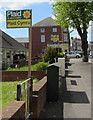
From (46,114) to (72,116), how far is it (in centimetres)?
73

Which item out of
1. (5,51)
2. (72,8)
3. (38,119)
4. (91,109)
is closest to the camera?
(38,119)

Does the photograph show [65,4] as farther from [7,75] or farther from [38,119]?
[38,119]

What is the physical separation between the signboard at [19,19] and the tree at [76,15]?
17.1 metres

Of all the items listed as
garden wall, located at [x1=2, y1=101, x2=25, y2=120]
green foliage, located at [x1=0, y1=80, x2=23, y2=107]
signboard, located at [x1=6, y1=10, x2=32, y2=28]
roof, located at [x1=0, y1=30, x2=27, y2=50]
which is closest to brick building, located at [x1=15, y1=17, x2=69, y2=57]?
roof, located at [x1=0, y1=30, x2=27, y2=50]

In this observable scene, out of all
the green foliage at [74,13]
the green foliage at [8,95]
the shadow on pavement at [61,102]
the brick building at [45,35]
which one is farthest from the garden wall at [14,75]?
the brick building at [45,35]

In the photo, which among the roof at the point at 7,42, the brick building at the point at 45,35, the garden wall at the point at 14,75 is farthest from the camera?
the brick building at the point at 45,35

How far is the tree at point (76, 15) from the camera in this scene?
21.0 m

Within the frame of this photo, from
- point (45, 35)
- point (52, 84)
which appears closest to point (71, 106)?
point (52, 84)

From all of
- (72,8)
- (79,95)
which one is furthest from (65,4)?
(79,95)

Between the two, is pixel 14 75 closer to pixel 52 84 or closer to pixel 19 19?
pixel 52 84

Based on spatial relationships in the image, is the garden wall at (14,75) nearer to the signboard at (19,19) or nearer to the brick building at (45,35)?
the signboard at (19,19)

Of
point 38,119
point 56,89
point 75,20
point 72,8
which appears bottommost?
point 38,119

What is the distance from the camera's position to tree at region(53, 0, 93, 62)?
21.0 meters

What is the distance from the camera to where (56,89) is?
6.35 m
